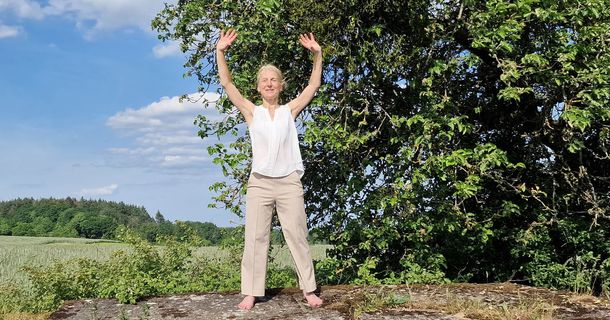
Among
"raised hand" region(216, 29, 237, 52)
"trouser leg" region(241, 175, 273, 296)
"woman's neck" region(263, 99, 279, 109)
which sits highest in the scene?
Answer: "raised hand" region(216, 29, 237, 52)

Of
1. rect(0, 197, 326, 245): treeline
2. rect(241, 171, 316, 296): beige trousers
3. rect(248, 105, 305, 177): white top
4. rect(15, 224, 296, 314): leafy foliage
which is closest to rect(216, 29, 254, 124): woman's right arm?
rect(248, 105, 305, 177): white top

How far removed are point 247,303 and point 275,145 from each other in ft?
5.46

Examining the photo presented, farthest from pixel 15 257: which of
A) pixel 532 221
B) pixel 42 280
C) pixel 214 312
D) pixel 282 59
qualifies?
pixel 532 221

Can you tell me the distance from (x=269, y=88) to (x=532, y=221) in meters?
6.58

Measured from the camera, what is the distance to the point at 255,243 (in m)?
5.73

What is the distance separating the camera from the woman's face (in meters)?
5.71

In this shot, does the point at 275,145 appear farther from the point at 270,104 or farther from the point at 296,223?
the point at 296,223

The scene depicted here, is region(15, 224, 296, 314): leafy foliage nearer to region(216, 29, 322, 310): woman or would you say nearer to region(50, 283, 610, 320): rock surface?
region(50, 283, 610, 320): rock surface

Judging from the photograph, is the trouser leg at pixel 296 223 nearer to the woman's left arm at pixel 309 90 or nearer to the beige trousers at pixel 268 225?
the beige trousers at pixel 268 225

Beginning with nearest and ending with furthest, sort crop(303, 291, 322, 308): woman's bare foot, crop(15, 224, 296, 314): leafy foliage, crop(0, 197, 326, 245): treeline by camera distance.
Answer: crop(303, 291, 322, 308): woman's bare foot
crop(15, 224, 296, 314): leafy foliage
crop(0, 197, 326, 245): treeline

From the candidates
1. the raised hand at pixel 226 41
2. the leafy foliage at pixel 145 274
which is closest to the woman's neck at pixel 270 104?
the raised hand at pixel 226 41

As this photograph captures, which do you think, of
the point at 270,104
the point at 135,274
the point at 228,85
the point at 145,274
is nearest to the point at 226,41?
the point at 228,85

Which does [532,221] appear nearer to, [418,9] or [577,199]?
[577,199]

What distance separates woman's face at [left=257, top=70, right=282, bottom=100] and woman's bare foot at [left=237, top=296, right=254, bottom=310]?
2114mm
